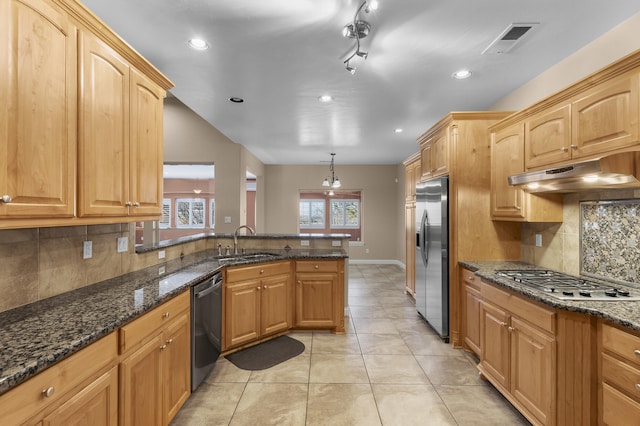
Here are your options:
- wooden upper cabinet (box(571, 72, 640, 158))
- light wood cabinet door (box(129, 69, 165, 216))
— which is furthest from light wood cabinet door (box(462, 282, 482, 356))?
light wood cabinet door (box(129, 69, 165, 216))

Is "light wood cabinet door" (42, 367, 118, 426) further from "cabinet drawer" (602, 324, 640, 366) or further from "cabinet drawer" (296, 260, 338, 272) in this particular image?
"cabinet drawer" (602, 324, 640, 366)

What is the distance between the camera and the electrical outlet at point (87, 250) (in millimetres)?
1868

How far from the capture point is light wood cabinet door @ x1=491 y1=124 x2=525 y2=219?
8.39 feet

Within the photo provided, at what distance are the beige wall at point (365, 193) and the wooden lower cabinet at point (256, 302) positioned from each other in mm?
4687

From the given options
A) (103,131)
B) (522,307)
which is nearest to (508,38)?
(522,307)

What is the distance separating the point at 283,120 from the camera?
4.27 metres

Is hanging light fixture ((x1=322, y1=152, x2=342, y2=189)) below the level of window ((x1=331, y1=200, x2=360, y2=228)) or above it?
above

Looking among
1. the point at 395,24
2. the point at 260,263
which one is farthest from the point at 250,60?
the point at 260,263

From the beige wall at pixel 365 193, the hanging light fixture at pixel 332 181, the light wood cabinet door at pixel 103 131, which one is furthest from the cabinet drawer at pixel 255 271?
the beige wall at pixel 365 193

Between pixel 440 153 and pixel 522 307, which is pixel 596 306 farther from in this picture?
pixel 440 153

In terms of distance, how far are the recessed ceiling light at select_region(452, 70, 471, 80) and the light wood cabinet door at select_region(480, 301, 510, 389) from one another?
2096mm

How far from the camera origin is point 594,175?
1706 millimetres

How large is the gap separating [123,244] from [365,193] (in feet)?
21.2

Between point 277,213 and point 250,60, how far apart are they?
18.2 feet
